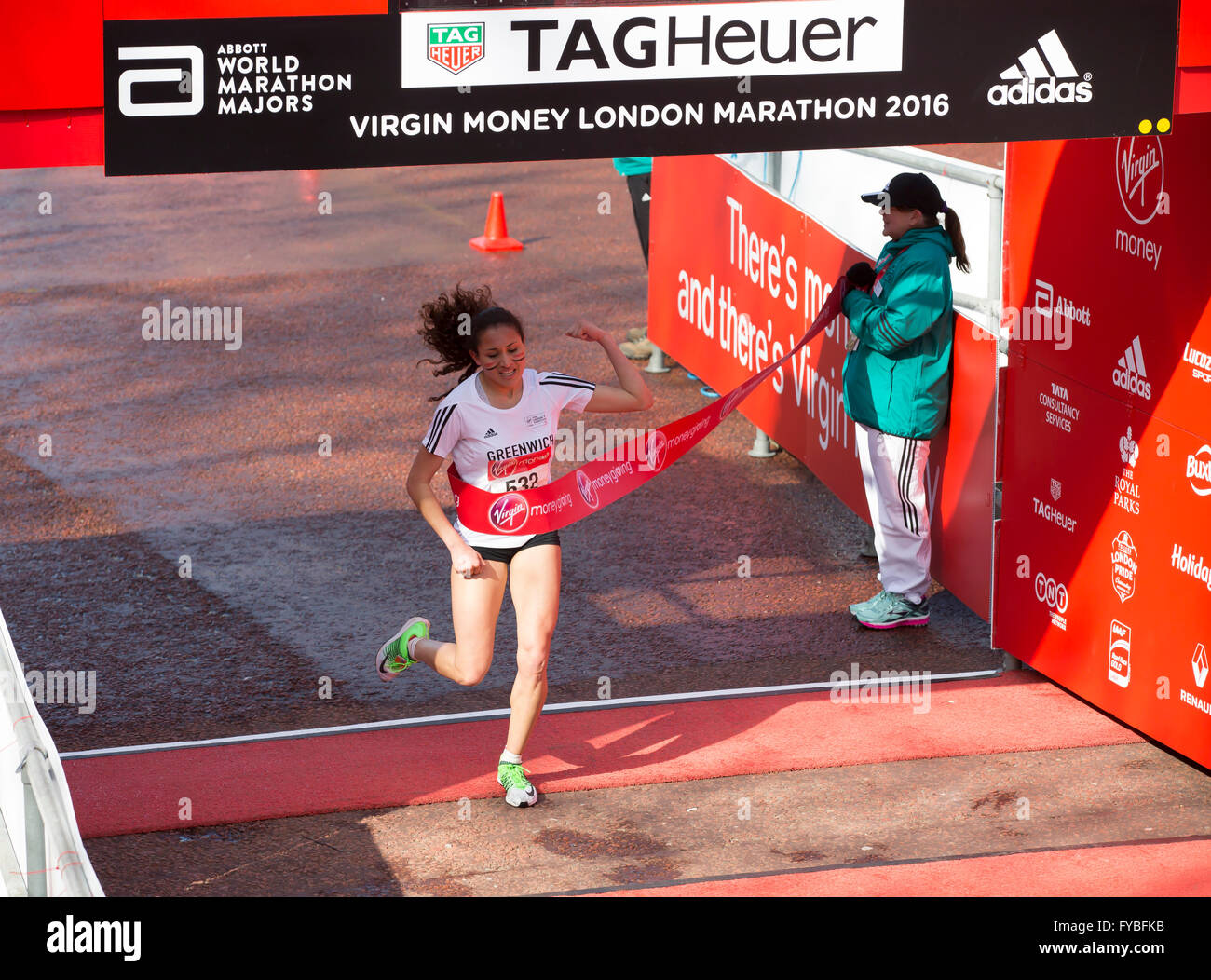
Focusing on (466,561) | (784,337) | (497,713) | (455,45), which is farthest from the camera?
(784,337)

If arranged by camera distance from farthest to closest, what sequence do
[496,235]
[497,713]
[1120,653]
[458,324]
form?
[496,235] → [497,713] → [1120,653] → [458,324]

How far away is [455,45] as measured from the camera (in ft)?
16.6

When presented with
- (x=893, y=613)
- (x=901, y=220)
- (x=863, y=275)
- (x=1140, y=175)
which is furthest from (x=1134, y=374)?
(x=893, y=613)

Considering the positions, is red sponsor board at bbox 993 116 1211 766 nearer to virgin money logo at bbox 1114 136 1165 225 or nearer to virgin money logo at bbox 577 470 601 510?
virgin money logo at bbox 1114 136 1165 225

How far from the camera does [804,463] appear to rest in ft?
35.9

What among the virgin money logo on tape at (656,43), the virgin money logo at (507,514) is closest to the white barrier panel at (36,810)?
the virgin money logo on tape at (656,43)

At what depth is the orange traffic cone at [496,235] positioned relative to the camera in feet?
57.8

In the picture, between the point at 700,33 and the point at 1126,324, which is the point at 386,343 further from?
the point at 700,33

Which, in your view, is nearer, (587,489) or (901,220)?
(587,489)

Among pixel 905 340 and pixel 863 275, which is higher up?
pixel 863 275

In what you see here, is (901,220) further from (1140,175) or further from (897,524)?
(897,524)

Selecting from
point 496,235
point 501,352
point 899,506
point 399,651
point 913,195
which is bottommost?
point 399,651

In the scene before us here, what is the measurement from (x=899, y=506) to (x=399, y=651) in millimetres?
2730
